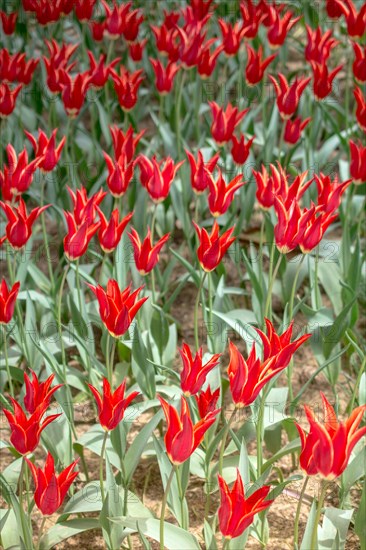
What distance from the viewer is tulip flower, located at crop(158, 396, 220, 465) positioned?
5.11ft

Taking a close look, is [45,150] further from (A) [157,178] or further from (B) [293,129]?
(B) [293,129]

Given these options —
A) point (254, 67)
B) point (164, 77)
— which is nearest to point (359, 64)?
point (254, 67)

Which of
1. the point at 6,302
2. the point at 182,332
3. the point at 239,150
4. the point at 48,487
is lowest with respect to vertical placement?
the point at 182,332

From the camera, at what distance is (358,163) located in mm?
2428

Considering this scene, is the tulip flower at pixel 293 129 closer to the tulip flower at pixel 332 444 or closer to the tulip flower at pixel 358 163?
the tulip flower at pixel 358 163

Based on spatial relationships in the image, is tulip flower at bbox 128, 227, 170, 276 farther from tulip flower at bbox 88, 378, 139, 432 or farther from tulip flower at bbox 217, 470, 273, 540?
tulip flower at bbox 217, 470, 273, 540

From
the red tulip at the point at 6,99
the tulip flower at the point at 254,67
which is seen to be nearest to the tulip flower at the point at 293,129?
the tulip flower at the point at 254,67

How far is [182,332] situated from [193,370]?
127 cm

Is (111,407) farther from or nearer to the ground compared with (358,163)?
nearer to the ground

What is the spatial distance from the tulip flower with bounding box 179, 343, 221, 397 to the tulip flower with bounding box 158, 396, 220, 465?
155 millimetres

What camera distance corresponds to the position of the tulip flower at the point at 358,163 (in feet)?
7.93

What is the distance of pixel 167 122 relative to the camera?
3.80 meters

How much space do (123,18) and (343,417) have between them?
1539mm

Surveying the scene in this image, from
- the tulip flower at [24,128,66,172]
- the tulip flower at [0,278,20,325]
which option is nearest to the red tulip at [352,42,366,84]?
the tulip flower at [24,128,66,172]
